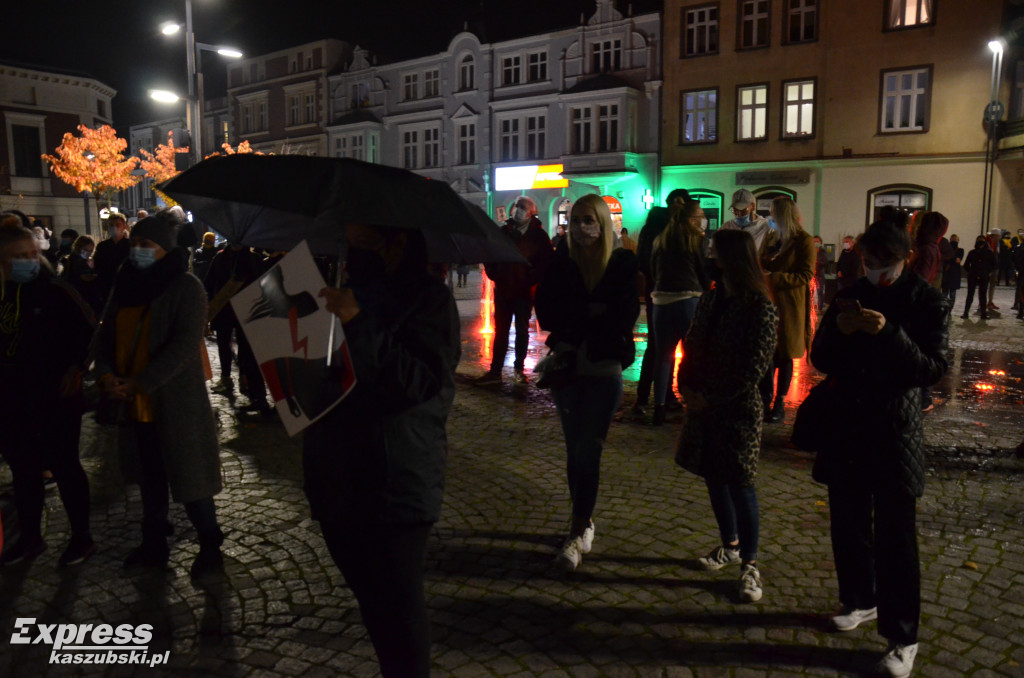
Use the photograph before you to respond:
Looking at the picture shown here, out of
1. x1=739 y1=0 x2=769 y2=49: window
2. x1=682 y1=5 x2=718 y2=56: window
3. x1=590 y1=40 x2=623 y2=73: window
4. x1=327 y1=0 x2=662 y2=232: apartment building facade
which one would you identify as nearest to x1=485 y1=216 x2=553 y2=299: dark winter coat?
x1=327 y1=0 x2=662 y2=232: apartment building facade

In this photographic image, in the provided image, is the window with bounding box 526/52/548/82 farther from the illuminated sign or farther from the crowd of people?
the crowd of people

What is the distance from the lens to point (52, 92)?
147 feet

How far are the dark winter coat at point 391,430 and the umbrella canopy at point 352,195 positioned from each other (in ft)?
0.81

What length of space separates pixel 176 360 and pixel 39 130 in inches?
1918

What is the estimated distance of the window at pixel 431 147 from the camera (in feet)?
137

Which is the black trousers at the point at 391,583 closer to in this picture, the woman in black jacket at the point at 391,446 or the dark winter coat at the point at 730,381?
the woman in black jacket at the point at 391,446

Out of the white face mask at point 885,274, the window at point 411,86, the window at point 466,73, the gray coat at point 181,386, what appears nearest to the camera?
the white face mask at point 885,274

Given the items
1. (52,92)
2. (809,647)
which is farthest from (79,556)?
(52,92)

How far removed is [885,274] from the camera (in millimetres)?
3357

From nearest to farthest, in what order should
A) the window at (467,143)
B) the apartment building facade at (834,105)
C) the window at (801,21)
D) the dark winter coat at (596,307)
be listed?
1. the dark winter coat at (596,307)
2. the apartment building facade at (834,105)
3. the window at (801,21)
4. the window at (467,143)

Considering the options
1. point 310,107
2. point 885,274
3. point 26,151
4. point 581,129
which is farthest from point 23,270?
point 26,151

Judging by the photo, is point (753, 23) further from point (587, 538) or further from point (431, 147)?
point (587, 538)

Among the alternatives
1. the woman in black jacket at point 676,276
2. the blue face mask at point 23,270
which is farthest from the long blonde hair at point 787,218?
the blue face mask at point 23,270

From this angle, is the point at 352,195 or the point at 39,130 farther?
the point at 39,130
